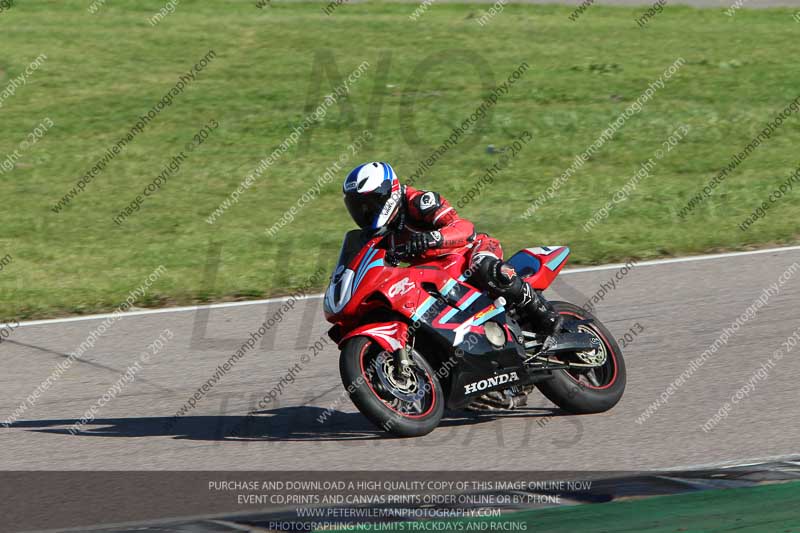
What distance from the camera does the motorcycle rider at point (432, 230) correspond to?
23.6 ft

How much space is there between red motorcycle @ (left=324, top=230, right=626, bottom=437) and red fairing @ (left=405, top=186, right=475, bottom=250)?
0.18 metres

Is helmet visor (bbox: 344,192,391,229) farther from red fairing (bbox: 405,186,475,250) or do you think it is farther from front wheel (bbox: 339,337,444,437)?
front wheel (bbox: 339,337,444,437)

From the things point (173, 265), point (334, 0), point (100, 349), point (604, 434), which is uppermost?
point (604, 434)

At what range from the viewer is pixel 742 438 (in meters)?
7.09

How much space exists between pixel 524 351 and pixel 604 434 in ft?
2.33

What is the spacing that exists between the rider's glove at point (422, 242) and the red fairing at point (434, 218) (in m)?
0.10

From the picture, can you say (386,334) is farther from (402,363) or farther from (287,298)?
(287,298)

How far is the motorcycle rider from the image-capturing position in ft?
23.6

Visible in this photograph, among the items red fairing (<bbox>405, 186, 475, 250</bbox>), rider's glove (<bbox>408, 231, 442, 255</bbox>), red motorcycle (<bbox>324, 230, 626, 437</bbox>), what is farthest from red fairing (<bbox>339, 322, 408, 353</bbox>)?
red fairing (<bbox>405, 186, 475, 250</bbox>)

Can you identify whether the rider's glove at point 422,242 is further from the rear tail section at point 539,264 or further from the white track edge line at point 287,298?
the white track edge line at point 287,298

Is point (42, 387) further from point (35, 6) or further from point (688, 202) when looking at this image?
point (35, 6)

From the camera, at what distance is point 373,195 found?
23.5ft

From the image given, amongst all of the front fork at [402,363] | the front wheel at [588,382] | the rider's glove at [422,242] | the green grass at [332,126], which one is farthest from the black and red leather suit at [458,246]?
the green grass at [332,126]

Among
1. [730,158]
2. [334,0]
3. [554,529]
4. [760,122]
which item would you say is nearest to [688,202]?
[730,158]
